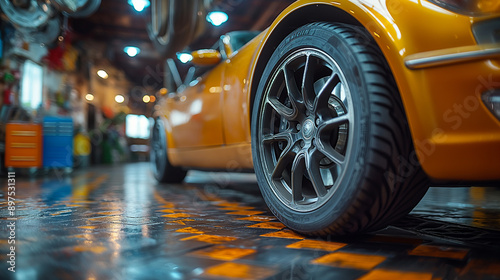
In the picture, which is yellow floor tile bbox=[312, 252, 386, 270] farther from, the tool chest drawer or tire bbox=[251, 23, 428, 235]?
the tool chest drawer

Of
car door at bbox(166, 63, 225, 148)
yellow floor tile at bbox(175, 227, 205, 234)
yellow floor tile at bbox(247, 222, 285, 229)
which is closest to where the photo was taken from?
yellow floor tile at bbox(175, 227, 205, 234)

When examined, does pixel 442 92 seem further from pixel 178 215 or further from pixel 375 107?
pixel 178 215

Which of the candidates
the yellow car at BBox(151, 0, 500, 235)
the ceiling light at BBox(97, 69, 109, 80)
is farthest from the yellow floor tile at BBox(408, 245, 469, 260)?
the ceiling light at BBox(97, 69, 109, 80)

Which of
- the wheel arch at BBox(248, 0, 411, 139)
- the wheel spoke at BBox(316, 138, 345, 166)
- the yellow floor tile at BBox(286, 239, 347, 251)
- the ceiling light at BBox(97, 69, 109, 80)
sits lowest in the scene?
the yellow floor tile at BBox(286, 239, 347, 251)

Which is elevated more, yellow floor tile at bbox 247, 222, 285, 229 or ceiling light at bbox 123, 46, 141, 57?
ceiling light at bbox 123, 46, 141, 57

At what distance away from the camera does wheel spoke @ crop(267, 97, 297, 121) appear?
1.60 meters

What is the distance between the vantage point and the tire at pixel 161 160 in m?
4.11

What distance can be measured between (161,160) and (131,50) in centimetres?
1054

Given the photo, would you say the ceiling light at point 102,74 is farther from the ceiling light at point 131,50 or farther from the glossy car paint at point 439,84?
the glossy car paint at point 439,84

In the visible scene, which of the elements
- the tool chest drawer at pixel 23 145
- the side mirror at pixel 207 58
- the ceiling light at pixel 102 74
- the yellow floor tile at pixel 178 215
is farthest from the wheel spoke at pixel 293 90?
the ceiling light at pixel 102 74

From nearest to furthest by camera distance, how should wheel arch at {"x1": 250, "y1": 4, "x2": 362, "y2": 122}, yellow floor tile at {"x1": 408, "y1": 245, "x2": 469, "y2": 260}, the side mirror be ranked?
yellow floor tile at {"x1": 408, "y1": 245, "x2": 469, "y2": 260}, wheel arch at {"x1": 250, "y1": 4, "x2": 362, "y2": 122}, the side mirror

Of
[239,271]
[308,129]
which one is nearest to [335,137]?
[308,129]

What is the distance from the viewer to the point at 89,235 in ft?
4.96

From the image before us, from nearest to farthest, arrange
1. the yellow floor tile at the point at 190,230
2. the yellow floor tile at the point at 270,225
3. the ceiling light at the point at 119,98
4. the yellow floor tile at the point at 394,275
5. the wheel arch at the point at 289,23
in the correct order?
the yellow floor tile at the point at 394,275, the wheel arch at the point at 289,23, the yellow floor tile at the point at 190,230, the yellow floor tile at the point at 270,225, the ceiling light at the point at 119,98
